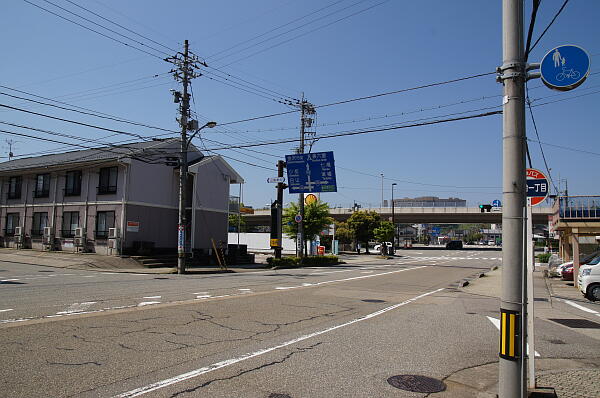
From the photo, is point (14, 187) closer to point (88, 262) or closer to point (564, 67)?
point (88, 262)

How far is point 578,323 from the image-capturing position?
10.7 meters

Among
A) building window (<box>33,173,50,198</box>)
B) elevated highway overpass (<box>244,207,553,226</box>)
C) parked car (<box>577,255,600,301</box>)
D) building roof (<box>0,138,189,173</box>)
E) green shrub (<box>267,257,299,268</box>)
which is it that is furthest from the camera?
elevated highway overpass (<box>244,207,553,226</box>)

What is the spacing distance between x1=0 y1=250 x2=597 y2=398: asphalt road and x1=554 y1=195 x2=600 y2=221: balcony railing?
27.9ft

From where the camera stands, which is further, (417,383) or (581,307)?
(581,307)

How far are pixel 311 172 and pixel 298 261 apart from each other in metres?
7.39

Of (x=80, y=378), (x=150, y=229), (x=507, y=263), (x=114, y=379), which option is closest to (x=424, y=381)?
(x=507, y=263)

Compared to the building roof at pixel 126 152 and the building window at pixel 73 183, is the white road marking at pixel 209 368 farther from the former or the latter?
the building window at pixel 73 183

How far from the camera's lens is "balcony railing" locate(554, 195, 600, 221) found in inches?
734

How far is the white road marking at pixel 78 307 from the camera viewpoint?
31.6 feet

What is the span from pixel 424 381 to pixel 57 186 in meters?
35.0

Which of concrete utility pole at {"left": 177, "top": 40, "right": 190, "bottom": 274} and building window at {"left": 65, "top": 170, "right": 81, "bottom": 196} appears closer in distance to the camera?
concrete utility pole at {"left": 177, "top": 40, "right": 190, "bottom": 274}

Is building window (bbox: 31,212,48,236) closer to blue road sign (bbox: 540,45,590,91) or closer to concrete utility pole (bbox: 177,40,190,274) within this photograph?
concrete utility pole (bbox: 177,40,190,274)

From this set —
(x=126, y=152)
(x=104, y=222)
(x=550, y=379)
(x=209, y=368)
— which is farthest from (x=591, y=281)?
(x=126, y=152)

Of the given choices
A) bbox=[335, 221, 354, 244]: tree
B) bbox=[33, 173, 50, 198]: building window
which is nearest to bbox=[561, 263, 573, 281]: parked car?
bbox=[33, 173, 50, 198]: building window
